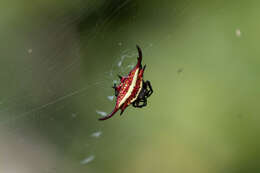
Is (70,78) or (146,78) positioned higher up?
(70,78)

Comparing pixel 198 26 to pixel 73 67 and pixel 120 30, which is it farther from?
pixel 73 67

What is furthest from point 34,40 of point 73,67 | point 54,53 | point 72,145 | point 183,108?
point 183,108

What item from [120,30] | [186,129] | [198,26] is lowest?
[186,129]

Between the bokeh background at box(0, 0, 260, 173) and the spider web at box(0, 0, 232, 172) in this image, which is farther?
the bokeh background at box(0, 0, 260, 173)

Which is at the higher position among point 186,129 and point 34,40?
point 34,40

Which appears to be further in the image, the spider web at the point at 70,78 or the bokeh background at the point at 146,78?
the bokeh background at the point at 146,78

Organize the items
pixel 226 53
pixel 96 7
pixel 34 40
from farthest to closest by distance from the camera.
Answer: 1. pixel 226 53
2. pixel 34 40
3. pixel 96 7

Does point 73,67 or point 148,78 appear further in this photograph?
point 148,78

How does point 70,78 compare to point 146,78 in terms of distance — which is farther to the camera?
point 146,78
